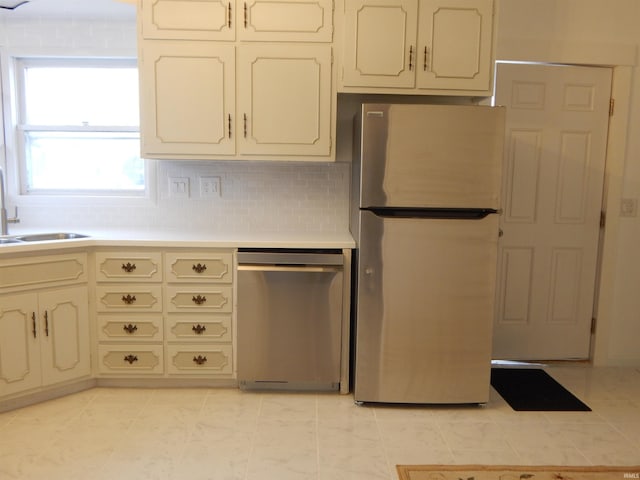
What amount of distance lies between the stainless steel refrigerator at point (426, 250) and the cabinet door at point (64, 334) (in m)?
1.52

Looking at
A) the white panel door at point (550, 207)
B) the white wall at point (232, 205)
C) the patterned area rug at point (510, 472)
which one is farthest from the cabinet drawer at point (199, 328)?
the white panel door at point (550, 207)

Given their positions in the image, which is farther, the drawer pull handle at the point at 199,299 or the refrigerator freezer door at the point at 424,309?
the drawer pull handle at the point at 199,299

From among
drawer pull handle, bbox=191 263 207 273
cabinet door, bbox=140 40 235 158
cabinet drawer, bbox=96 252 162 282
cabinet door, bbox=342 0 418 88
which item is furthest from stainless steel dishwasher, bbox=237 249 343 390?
cabinet door, bbox=342 0 418 88

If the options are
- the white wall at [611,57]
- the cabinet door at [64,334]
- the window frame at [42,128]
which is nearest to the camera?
the cabinet door at [64,334]

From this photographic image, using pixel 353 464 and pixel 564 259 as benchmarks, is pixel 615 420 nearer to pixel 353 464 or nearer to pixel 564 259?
pixel 564 259

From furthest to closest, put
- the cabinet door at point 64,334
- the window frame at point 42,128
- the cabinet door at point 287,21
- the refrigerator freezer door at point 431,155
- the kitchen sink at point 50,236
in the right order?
the window frame at point 42,128 < the kitchen sink at point 50,236 < the cabinet door at point 287,21 < the cabinet door at point 64,334 < the refrigerator freezer door at point 431,155

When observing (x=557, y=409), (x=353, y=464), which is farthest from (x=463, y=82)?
(x=353, y=464)

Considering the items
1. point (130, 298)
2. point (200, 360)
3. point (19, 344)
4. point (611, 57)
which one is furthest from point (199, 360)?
point (611, 57)

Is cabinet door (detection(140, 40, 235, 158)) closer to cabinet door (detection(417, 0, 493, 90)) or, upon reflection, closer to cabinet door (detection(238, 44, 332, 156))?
cabinet door (detection(238, 44, 332, 156))

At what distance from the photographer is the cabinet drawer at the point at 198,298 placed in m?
2.67

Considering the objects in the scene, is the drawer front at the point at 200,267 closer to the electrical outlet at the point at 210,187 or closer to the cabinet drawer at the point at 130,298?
the cabinet drawer at the point at 130,298

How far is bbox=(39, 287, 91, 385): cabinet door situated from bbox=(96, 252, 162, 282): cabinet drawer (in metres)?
0.15

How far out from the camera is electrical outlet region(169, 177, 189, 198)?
3137mm

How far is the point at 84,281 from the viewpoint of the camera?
262cm
